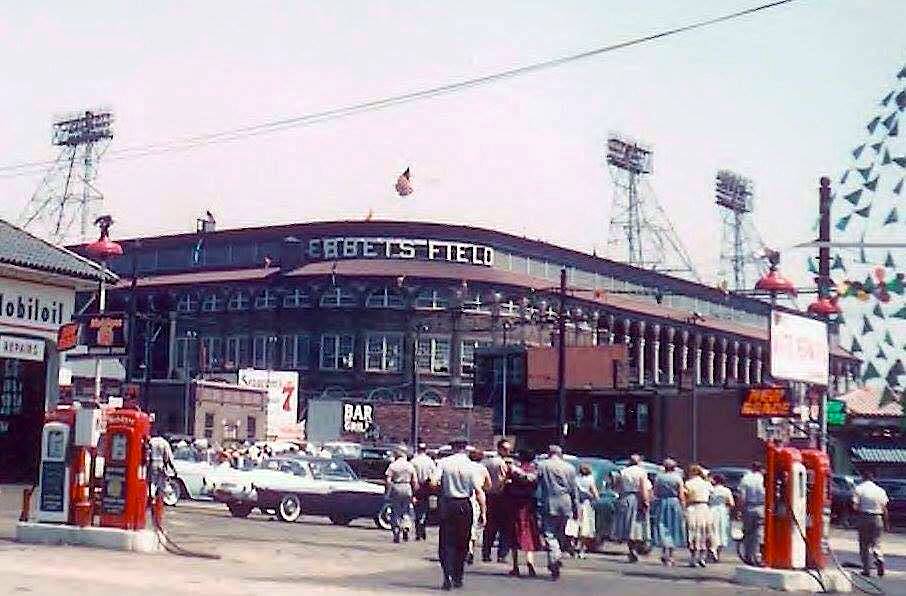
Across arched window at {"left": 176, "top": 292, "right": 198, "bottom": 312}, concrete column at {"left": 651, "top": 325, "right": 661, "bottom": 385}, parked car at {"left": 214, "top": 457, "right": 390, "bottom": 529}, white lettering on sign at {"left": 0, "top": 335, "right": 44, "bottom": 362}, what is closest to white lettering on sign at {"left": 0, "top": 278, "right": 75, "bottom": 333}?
white lettering on sign at {"left": 0, "top": 335, "right": 44, "bottom": 362}

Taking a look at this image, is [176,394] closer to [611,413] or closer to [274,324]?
[274,324]

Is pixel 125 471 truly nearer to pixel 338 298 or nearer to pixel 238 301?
pixel 338 298

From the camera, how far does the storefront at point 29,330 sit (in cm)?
3303

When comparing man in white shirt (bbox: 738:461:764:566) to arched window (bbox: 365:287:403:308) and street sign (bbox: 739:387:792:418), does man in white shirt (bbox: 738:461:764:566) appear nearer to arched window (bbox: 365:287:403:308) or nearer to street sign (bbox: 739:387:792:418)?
street sign (bbox: 739:387:792:418)

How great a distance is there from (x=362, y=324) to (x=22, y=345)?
169ft

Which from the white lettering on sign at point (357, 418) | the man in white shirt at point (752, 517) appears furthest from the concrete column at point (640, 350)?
the man in white shirt at point (752, 517)

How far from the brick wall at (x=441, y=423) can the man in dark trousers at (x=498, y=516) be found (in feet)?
170

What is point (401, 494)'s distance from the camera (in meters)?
26.1

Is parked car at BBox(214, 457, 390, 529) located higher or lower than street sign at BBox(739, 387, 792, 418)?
lower

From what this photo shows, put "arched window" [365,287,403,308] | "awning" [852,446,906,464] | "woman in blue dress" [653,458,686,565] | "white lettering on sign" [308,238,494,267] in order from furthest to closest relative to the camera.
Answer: "white lettering on sign" [308,238,494,267] → "arched window" [365,287,403,308] → "awning" [852,446,906,464] → "woman in blue dress" [653,458,686,565]

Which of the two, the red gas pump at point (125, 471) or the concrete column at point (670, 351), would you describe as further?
the concrete column at point (670, 351)

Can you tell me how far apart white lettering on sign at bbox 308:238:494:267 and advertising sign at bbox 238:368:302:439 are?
60.3 ft

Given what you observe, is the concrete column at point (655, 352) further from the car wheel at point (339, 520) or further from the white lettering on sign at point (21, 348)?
the white lettering on sign at point (21, 348)

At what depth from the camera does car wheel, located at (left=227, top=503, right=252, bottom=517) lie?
31.4 metres
